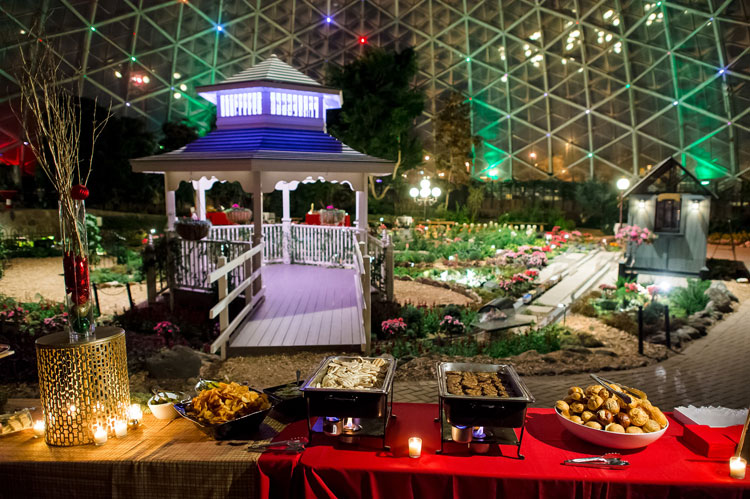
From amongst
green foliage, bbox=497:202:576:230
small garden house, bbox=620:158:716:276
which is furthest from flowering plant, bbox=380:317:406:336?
green foliage, bbox=497:202:576:230

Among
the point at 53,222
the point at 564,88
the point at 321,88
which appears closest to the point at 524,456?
the point at 321,88

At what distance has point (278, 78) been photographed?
14.0 meters

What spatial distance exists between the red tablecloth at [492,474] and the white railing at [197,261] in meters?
8.42

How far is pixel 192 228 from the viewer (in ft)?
36.9

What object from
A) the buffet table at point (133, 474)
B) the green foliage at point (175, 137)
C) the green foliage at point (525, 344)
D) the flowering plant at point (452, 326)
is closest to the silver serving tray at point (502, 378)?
the buffet table at point (133, 474)

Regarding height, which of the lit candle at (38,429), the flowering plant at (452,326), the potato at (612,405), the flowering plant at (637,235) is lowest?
the flowering plant at (452,326)

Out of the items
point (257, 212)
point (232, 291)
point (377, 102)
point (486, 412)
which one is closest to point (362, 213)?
point (257, 212)

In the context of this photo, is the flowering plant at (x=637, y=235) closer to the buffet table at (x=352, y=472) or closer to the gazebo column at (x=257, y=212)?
the gazebo column at (x=257, y=212)

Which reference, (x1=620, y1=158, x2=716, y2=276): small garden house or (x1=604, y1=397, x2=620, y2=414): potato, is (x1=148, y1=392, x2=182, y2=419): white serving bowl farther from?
(x1=620, y1=158, x2=716, y2=276): small garden house

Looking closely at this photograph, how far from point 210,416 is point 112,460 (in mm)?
591

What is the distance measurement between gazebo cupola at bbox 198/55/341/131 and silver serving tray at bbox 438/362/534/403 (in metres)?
11.2

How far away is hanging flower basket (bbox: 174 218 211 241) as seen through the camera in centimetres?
1122

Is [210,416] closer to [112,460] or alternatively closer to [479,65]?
[112,460]

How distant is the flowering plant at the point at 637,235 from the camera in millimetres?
14539
